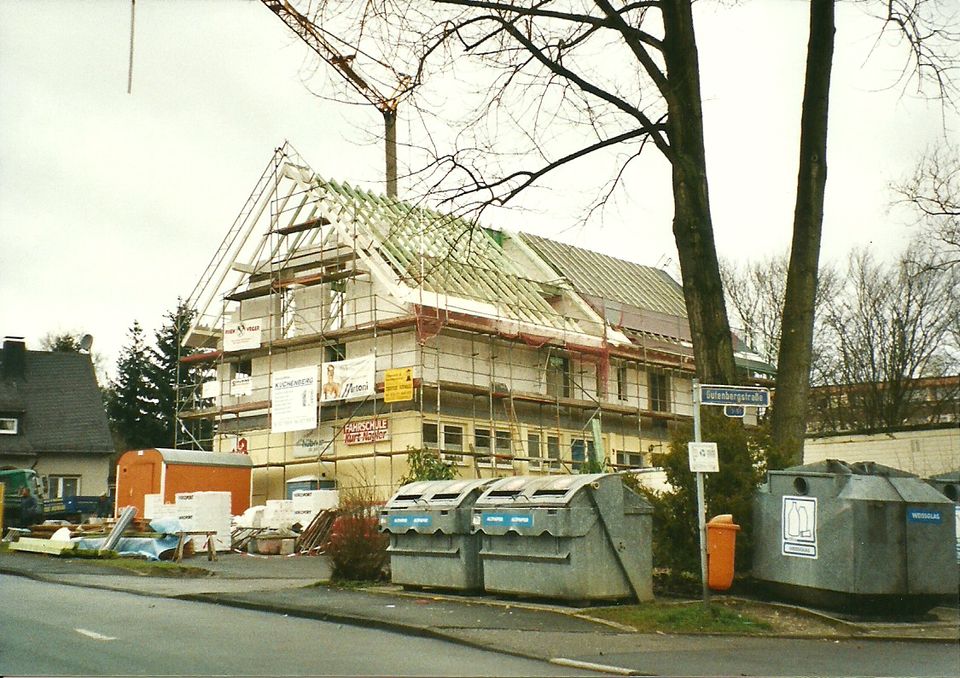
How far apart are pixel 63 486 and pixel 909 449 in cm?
3969

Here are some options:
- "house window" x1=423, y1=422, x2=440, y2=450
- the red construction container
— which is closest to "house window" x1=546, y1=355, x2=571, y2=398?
"house window" x1=423, y1=422, x2=440, y2=450

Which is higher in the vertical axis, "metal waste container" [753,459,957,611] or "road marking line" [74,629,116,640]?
"metal waste container" [753,459,957,611]

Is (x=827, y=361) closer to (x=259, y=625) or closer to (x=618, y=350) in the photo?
(x=618, y=350)

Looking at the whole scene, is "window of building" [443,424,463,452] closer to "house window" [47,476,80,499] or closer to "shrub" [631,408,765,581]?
"shrub" [631,408,765,581]

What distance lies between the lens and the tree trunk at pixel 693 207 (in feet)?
49.8

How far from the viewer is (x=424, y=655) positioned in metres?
9.05

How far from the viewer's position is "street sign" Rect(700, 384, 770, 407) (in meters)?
12.0

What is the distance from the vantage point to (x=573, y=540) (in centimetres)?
1218

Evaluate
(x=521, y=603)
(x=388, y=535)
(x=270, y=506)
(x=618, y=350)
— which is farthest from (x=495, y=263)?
(x=521, y=603)

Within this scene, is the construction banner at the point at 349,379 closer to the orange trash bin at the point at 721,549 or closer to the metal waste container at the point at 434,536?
the metal waste container at the point at 434,536

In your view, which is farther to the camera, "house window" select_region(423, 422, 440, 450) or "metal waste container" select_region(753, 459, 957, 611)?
"house window" select_region(423, 422, 440, 450)

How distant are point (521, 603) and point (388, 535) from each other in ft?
11.9

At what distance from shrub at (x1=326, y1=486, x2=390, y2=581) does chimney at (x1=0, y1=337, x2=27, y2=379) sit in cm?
4653

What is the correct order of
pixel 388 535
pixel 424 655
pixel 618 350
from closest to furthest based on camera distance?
pixel 424 655, pixel 388 535, pixel 618 350
